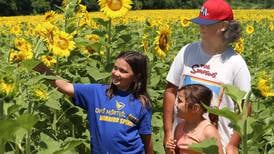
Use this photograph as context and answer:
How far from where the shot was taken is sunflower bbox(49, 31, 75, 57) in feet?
10.6

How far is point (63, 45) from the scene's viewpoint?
130 inches

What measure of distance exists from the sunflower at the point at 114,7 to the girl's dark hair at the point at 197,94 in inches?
42.4

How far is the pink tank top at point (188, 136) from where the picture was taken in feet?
9.20

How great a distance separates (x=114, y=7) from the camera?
3.84 metres

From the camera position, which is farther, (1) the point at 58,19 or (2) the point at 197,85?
(1) the point at 58,19

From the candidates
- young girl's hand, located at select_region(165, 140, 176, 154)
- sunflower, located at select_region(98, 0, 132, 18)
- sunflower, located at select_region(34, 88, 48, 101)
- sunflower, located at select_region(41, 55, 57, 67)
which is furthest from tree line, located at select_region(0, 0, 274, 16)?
sunflower, located at select_region(34, 88, 48, 101)

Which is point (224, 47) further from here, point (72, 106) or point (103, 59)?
point (103, 59)

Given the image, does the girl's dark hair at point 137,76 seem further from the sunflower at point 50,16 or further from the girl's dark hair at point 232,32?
the sunflower at point 50,16

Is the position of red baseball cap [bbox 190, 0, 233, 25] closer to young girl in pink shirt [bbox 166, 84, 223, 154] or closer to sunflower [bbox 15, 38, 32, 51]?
young girl in pink shirt [bbox 166, 84, 223, 154]

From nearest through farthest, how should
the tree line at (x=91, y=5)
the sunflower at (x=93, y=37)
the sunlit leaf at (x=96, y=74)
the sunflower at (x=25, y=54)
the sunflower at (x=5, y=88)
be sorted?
the sunflower at (x=5, y=88) < the sunflower at (x=25, y=54) < the sunlit leaf at (x=96, y=74) < the sunflower at (x=93, y=37) < the tree line at (x=91, y=5)

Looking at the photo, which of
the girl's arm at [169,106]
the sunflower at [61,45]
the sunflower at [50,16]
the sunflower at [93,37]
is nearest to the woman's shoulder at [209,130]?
the girl's arm at [169,106]

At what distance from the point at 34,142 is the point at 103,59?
1.24 metres

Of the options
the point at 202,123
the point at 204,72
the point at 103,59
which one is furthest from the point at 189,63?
the point at 103,59

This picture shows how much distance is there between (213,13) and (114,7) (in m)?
1.04
